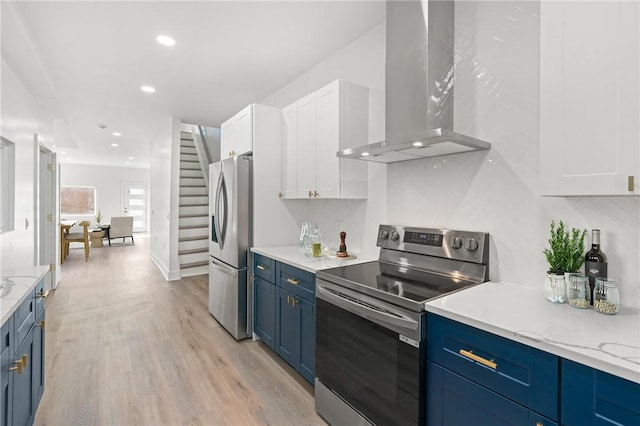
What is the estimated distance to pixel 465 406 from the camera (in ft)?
4.17

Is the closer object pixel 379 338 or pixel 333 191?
pixel 379 338

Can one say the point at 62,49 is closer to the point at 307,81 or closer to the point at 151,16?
the point at 151,16

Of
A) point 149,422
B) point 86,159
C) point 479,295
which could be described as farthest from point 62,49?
point 86,159

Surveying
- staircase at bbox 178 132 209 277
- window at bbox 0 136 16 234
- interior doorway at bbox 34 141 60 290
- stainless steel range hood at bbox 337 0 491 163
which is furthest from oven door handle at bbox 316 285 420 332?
interior doorway at bbox 34 141 60 290

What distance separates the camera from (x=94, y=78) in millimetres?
3645

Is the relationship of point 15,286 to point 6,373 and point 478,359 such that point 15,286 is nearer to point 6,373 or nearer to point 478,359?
point 6,373

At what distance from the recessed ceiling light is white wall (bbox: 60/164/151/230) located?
429 inches

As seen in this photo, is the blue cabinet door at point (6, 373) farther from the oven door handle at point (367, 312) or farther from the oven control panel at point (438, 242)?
the oven control panel at point (438, 242)

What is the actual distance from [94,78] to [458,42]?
383 centimetres

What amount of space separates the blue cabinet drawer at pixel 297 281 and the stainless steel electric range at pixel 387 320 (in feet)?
0.60

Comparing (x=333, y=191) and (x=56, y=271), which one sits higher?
(x=333, y=191)

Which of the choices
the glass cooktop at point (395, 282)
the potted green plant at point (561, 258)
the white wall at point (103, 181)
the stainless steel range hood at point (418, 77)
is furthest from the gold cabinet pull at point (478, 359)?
the white wall at point (103, 181)

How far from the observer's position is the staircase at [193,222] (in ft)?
19.0

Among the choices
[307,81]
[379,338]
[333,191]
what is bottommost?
[379,338]
